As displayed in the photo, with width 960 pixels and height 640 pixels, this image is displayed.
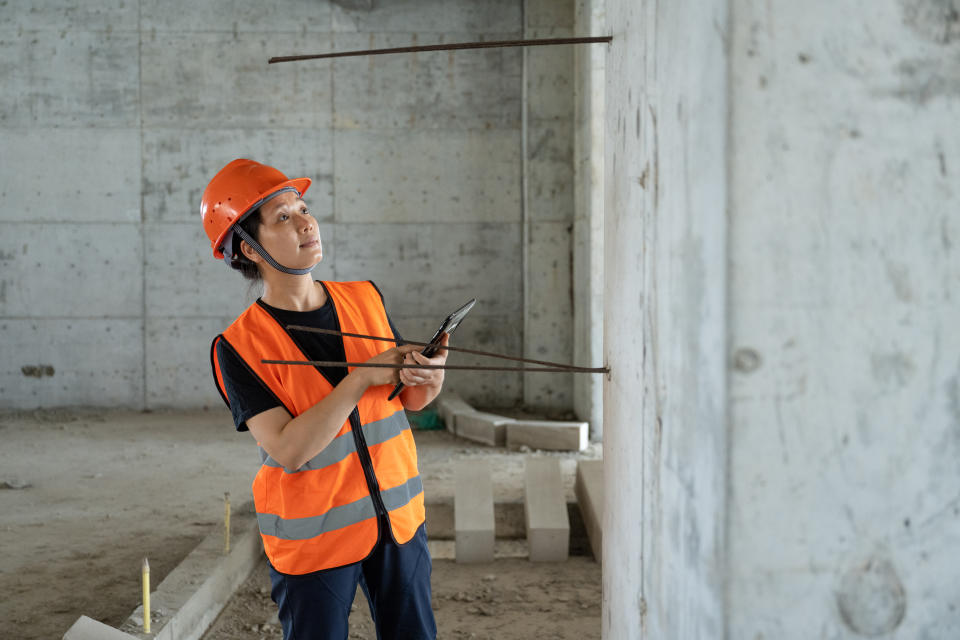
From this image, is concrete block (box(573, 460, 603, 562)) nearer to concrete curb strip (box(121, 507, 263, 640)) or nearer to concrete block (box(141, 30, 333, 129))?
concrete curb strip (box(121, 507, 263, 640))

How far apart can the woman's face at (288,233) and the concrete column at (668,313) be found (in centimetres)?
90

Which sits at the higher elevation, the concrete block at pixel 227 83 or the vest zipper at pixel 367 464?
the concrete block at pixel 227 83

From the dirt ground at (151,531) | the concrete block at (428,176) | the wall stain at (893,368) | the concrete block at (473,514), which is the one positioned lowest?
the dirt ground at (151,531)

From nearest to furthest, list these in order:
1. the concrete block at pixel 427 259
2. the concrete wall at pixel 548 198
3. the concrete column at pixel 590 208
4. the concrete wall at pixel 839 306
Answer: the concrete wall at pixel 839 306, the concrete column at pixel 590 208, the concrete wall at pixel 548 198, the concrete block at pixel 427 259

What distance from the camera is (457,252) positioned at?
831 centimetres

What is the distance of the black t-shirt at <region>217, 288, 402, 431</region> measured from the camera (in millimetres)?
1971

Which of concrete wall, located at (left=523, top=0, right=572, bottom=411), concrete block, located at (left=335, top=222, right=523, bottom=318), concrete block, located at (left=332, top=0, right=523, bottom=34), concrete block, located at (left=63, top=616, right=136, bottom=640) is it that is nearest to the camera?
concrete block, located at (left=63, top=616, right=136, bottom=640)

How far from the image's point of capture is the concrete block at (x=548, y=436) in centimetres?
675

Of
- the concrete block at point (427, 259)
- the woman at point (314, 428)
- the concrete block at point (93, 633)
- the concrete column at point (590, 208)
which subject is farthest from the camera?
the concrete block at point (427, 259)

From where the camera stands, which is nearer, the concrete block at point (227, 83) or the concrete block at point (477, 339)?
the concrete block at point (227, 83)

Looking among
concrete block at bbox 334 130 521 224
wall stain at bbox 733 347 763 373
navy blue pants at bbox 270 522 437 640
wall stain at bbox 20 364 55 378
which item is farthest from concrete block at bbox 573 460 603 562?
wall stain at bbox 20 364 55 378

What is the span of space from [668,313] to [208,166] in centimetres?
780

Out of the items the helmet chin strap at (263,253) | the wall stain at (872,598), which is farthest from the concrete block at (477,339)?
the wall stain at (872,598)

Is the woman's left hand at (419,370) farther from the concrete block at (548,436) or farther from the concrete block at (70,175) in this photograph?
the concrete block at (70,175)
